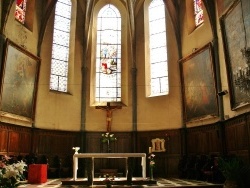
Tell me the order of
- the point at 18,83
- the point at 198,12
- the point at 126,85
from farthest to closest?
the point at 126,85, the point at 198,12, the point at 18,83

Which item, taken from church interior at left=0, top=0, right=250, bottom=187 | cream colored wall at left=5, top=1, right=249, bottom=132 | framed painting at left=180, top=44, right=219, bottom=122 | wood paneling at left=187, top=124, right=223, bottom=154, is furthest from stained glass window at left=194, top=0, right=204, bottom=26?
wood paneling at left=187, top=124, right=223, bottom=154

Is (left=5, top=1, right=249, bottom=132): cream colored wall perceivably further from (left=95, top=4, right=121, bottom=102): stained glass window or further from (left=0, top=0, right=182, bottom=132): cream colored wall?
(left=95, top=4, right=121, bottom=102): stained glass window

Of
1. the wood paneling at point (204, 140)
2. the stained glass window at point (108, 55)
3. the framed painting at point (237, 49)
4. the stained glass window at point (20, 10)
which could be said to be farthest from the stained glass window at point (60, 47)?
the framed painting at point (237, 49)

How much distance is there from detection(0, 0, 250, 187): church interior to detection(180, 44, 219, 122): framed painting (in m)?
0.05

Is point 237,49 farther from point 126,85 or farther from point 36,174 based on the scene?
point 36,174

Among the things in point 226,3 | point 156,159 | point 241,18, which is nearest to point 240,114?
point 241,18

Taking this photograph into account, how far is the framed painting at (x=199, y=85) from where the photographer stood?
45.7ft

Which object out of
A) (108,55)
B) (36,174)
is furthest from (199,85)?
(36,174)

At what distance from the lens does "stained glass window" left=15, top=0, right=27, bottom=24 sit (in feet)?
49.4

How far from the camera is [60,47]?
1750 centimetres

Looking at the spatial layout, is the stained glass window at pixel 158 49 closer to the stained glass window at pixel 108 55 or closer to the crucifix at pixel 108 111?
the stained glass window at pixel 108 55

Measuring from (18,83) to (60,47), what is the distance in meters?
4.19

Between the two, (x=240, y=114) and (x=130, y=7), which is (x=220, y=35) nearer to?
(x=240, y=114)

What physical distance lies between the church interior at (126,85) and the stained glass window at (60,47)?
6cm
